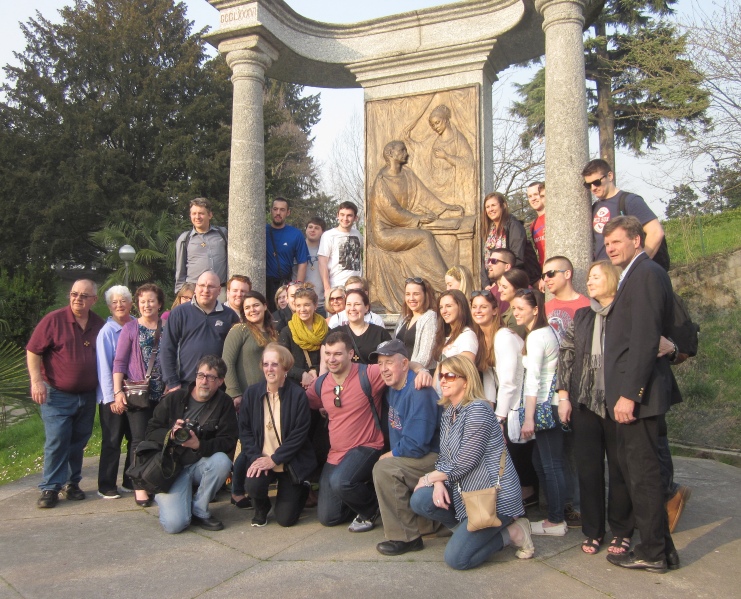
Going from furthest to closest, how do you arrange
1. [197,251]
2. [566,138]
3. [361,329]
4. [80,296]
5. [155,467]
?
[197,251] → [566,138] → [80,296] → [361,329] → [155,467]

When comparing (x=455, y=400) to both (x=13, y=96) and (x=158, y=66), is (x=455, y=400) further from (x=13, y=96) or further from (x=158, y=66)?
(x=13, y=96)

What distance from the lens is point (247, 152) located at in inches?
317

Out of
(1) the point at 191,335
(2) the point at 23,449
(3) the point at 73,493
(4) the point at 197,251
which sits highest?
(4) the point at 197,251

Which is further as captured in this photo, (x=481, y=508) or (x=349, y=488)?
(x=349, y=488)

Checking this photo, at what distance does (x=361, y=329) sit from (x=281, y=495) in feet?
4.39

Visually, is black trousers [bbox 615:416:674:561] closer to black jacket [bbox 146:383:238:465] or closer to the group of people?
the group of people

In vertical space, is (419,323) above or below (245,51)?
below

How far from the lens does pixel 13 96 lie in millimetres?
27641

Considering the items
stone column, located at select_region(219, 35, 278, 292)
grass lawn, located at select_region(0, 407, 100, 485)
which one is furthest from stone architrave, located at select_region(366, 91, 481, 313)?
grass lawn, located at select_region(0, 407, 100, 485)

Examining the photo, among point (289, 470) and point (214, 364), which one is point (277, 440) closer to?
point (289, 470)

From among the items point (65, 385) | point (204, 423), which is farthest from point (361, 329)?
point (65, 385)

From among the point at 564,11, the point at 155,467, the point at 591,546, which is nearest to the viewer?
the point at 591,546

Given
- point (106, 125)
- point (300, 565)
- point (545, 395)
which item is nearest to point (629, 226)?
point (545, 395)

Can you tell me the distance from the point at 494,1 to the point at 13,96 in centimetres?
2619
